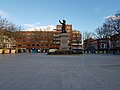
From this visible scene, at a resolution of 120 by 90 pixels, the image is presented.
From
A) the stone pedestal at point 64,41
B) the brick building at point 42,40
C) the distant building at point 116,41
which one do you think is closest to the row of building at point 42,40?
the brick building at point 42,40

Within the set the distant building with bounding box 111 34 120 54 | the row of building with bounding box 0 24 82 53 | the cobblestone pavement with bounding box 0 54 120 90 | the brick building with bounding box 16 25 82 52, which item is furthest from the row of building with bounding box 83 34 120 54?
the cobblestone pavement with bounding box 0 54 120 90

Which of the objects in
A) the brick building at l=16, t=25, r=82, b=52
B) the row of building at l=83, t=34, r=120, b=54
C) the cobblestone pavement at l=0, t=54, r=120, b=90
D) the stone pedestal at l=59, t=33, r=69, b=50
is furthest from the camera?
the brick building at l=16, t=25, r=82, b=52

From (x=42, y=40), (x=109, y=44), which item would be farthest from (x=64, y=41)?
(x=42, y=40)

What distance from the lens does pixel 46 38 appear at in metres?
135

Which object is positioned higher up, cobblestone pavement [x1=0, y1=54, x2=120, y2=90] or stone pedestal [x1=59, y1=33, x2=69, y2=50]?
stone pedestal [x1=59, y1=33, x2=69, y2=50]

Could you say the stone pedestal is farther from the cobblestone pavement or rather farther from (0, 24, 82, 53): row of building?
(0, 24, 82, 53): row of building

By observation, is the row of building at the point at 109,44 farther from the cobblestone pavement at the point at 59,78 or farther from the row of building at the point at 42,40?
the cobblestone pavement at the point at 59,78

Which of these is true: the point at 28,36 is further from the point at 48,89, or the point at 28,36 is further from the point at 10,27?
the point at 48,89

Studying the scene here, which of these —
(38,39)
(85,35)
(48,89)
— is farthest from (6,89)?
(38,39)

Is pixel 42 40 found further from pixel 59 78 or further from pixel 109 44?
pixel 59 78

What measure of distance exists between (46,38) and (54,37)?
6148 millimetres

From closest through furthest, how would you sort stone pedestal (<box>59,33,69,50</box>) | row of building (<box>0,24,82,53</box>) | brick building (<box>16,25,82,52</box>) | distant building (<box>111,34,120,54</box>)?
stone pedestal (<box>59,33,69,50</box>) < distant building (<box>111,34,120,54</box>) < row of building (<box>0,24,82,53</box>) < brick building (<box>16,25,82,52</box>)

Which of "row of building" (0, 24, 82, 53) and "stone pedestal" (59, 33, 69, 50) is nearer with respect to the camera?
"stone pedestal" (59, 33, 69, 50)

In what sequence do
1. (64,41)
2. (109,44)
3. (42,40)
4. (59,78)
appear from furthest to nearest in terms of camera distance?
(42,40) → (109,44) → (64,41) → (59,78)
